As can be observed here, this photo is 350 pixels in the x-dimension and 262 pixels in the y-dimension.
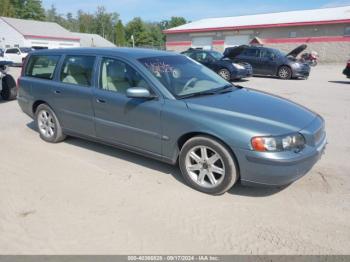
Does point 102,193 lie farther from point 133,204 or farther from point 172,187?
point 172,187

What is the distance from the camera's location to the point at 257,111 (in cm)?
401

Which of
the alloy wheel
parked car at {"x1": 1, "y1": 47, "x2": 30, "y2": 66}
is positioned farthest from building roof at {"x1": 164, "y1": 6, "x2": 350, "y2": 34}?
the alloy wheel

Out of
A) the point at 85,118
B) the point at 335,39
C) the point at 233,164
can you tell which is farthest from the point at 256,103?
the point at 335,39

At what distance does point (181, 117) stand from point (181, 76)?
89cm

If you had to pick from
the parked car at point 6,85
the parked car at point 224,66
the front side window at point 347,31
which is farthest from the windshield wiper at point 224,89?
the front side window at point 347,31

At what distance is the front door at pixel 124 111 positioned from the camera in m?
4.37

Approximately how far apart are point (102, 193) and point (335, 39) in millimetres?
34081

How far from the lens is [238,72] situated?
15.1 metres

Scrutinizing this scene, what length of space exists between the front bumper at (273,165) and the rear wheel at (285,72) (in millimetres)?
13634

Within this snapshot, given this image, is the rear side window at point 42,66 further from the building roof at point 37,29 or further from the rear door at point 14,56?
the building roof at point 37,29

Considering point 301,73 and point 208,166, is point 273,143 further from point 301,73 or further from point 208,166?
point 301,73

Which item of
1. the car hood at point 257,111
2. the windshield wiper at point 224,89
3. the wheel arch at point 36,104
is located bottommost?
the wheel arch at point 36,104

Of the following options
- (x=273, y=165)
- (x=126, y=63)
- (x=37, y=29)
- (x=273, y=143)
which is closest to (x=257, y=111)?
(x=273, y=143)

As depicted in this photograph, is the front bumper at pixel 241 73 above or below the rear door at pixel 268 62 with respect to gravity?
below
